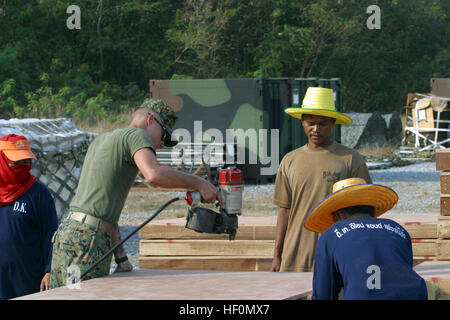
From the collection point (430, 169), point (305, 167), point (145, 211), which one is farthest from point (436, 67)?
point (305, 167)

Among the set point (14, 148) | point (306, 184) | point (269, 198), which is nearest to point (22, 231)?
point (14, 148)

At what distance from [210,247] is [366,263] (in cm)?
341

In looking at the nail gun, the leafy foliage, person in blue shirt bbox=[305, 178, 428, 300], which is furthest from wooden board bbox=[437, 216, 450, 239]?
the leafy foliage

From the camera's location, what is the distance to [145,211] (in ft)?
49.1

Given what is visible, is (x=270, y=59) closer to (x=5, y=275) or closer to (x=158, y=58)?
(x=158, y=58)

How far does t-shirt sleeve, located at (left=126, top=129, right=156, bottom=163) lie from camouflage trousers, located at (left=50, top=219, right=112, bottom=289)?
0.54 m

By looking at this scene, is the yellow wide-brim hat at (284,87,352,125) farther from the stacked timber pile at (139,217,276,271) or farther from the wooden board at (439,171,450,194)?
the stacked timber pile at (139,217,276,271)

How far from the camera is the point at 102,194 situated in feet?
14.3

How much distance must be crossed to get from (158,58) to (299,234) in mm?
32322

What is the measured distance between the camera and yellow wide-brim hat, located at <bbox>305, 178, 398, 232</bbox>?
144 inches

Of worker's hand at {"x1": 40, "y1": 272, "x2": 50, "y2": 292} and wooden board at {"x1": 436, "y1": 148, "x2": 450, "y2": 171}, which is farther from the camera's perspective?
wooden board at {"x1": 436, "y1": 148, "x2": 450, "y2": 171}

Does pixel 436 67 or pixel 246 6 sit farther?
pixel 436 67

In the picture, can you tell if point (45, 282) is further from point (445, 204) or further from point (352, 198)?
point (445, 204)

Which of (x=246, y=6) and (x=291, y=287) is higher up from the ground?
(x=246, y=6)
